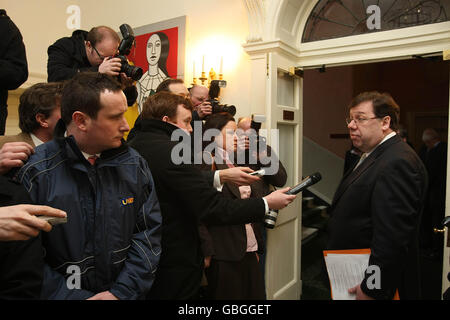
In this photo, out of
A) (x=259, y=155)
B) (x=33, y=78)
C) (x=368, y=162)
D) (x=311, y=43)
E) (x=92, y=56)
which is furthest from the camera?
(x=33, y=78)

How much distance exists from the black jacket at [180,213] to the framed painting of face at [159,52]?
7.78ft

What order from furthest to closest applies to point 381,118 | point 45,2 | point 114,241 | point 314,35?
1. point 45,2
2. point 314,35
3. point 381,118
4. point 114,241

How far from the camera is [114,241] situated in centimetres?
118

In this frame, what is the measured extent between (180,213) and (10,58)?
1.34 m

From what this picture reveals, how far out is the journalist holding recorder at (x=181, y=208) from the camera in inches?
58.1

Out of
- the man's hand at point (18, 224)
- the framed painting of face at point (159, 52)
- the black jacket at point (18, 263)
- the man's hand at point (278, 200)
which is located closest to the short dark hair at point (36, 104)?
the black jacket at point (18, 263)

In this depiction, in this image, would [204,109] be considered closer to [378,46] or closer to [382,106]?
[382,106]

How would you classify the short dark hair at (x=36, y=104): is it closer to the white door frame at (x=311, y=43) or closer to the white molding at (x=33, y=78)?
the white door frame at (x=311, y=43)

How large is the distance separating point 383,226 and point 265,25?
82.0 inches

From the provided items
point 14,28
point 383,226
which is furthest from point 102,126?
point 383,226

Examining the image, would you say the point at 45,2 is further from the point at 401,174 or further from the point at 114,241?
the point at 401,174

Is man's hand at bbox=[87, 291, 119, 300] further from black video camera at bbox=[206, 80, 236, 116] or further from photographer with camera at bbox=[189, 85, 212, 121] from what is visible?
black video camera at bbox=[206, 80, 236, 116]

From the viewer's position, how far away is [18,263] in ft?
3.21

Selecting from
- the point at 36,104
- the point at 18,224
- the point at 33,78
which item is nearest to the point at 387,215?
the point at 18,224
